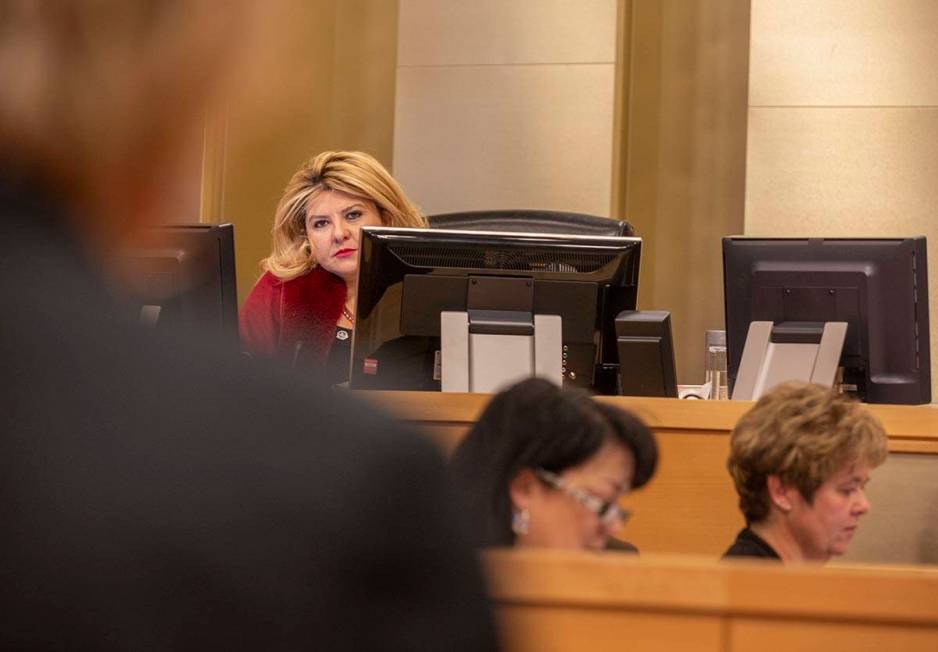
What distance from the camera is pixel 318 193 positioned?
4.55 m

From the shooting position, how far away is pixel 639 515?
282 cm

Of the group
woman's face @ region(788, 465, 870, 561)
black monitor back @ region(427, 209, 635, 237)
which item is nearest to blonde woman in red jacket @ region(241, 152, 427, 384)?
black monitor back @ region(427, 209, 635, 237)

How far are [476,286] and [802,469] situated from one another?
3.50ft

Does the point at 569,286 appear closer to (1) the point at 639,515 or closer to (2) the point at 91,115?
(1) the point at 639,515

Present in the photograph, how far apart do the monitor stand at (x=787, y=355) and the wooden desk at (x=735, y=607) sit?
237 cm

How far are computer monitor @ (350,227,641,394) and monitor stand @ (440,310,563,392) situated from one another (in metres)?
0.04

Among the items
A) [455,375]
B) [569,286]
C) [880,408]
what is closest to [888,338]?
[880,408]

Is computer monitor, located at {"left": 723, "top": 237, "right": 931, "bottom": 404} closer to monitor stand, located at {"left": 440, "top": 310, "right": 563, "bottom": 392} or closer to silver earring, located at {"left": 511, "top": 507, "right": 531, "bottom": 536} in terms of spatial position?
monitor stand, located at {"left": 440, "top": 310, "right": 563, "bottom": 392}

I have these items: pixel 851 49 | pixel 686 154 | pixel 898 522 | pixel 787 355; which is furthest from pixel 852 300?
pixel 686 154

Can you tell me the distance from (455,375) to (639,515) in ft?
2.18

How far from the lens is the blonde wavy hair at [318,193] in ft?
14.7

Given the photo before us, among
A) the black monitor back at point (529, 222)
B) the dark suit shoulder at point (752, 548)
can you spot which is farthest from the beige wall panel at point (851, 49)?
the dark suit shoulder at point (752, 548)

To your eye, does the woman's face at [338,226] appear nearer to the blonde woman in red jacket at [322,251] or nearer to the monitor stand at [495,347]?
the blonde woman in red jacket at [322,251]

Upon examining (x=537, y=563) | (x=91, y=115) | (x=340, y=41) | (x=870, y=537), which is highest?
(x=340, y=41)
